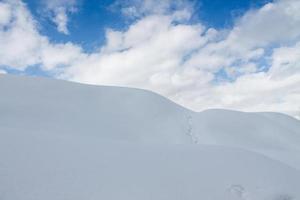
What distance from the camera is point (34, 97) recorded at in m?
14.9

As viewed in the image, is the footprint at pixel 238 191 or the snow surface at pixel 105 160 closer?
the snow surface at pixel 105 160

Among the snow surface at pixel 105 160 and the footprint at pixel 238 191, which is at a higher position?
the snow surface at pixel 105 160

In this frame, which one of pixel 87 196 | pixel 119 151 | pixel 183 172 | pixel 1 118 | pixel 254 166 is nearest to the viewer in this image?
pixel 87 196

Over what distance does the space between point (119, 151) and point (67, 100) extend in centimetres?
945

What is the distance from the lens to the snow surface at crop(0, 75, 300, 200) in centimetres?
575

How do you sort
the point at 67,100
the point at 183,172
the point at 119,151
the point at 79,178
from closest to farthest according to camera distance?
1. the point at 79,178
2. the point at 183,172
3. the point at 119,151
4. the point at 67,100

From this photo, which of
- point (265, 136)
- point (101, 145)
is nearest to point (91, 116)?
point (101, 145)

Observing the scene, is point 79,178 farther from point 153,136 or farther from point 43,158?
point 153,136

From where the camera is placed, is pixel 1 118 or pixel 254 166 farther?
pixel 1 118

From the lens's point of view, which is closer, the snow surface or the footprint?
the snow surface

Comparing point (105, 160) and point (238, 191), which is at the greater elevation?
point (105, 160)

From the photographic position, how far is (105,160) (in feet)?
23.5

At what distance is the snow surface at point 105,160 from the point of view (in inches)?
226

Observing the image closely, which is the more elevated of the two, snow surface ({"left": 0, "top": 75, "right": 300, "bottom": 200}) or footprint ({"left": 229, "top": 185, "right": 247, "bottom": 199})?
snow surface ({"left": 0, "top": 75, "right": 300, "bottom": 200})
